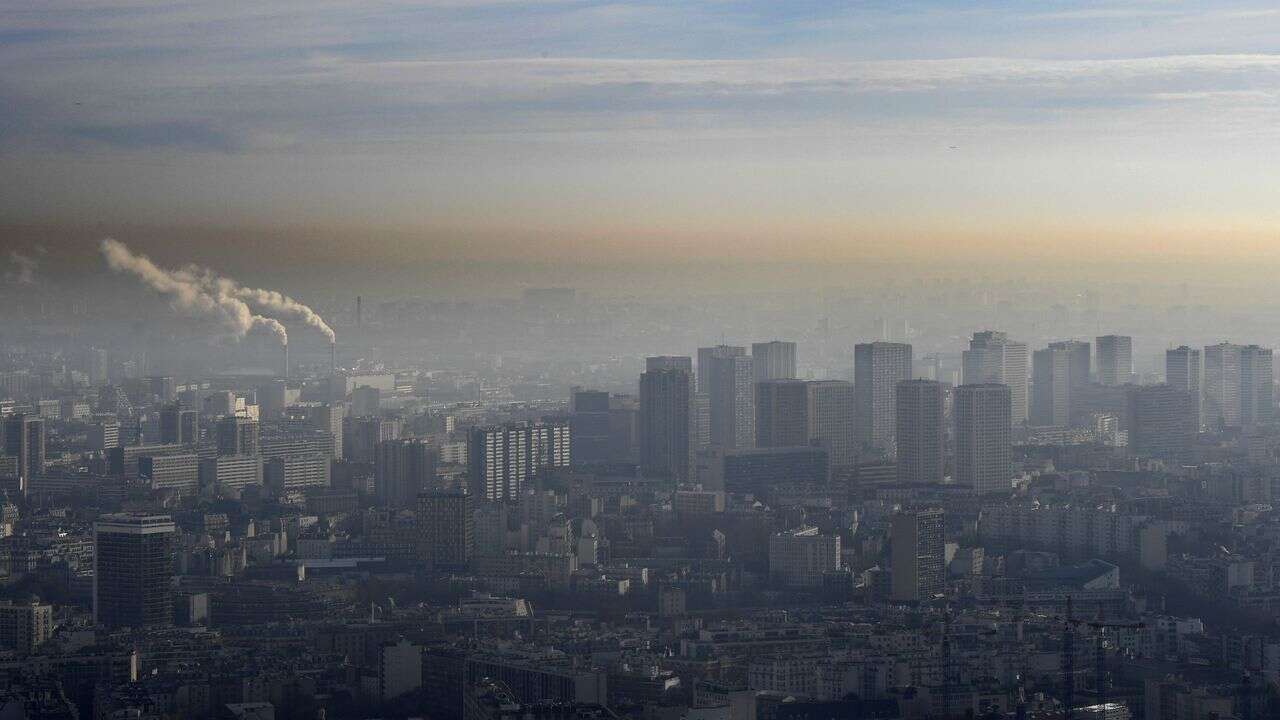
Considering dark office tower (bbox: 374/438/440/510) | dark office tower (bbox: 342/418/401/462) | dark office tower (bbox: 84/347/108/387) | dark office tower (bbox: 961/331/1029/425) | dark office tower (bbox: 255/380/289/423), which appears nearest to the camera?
dark office tower (bbox: 84/347/108/387)

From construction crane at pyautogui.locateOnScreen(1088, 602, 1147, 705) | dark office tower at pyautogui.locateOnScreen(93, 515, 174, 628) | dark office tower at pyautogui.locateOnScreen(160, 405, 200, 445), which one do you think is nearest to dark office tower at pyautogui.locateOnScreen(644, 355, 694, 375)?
dark office tower at pyautogui.locateOnScreen(160, 405, 200, 445)

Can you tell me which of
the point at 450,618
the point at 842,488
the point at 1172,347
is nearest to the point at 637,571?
the point at 450,618

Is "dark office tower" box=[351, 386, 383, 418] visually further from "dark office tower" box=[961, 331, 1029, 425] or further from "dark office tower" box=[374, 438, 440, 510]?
"dark office tower" box=[961, 331, 1029, 425]

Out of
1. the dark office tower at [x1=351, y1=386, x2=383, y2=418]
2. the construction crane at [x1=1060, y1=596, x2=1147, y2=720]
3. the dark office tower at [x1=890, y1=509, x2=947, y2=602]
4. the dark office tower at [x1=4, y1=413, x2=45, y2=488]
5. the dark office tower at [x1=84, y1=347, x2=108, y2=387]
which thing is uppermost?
the dark office tower at [x1=84, y1=347, x2=108, y2=387]

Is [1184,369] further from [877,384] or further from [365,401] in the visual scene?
[365,401]

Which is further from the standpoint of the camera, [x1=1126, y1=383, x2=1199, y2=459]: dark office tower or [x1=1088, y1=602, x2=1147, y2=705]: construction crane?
[x1=1126, y1=383, x2=1199, y2=459]: dark office tower

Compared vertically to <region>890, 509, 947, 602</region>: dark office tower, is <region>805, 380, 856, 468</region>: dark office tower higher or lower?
higher

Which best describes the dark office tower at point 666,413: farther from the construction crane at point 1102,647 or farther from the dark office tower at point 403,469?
the construction crane at point 1102,647

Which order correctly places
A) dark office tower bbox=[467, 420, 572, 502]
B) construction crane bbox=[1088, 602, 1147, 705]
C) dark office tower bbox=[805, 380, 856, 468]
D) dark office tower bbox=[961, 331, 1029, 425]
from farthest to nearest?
1. dark office tower bbox=[961, 331, 1029, 425]
2. dark office tower bbox=[805, 380, 856, 468]
3. dark office tower bbox=[467, 420, 572, 502]
4. construction crane bbox=[1088, 602, 1147, 705]

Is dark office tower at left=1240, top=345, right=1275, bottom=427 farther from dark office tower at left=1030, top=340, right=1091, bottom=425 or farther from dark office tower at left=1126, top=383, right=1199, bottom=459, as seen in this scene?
dark office tower at left=1030, top=340, right=1091, bottom=425
